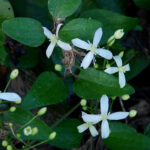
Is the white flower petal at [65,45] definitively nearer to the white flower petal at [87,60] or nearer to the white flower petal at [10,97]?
the white flower petal at [87,60]

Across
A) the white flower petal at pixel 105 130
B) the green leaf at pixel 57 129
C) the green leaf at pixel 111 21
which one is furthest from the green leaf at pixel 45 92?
the green leaf at pixel 111 21

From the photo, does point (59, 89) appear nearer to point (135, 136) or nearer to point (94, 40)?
point (94, 40)

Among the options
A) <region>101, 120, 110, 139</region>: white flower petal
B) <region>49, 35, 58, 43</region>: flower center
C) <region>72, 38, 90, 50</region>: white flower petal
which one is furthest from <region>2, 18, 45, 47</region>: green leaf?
<region>101, 120, 110, 139</region>: white flower petal

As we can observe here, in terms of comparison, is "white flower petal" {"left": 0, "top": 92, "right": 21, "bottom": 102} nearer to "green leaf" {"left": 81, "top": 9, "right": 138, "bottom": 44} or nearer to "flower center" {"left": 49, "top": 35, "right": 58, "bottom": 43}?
"flower center" {"left": 49, "top": 35, "right": 58, "bottom": 43}

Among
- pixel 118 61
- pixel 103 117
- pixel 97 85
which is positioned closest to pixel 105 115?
pixel 103 117

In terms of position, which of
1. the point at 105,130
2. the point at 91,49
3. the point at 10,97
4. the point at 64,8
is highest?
the point at 64,8

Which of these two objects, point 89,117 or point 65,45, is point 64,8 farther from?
point 89,117
